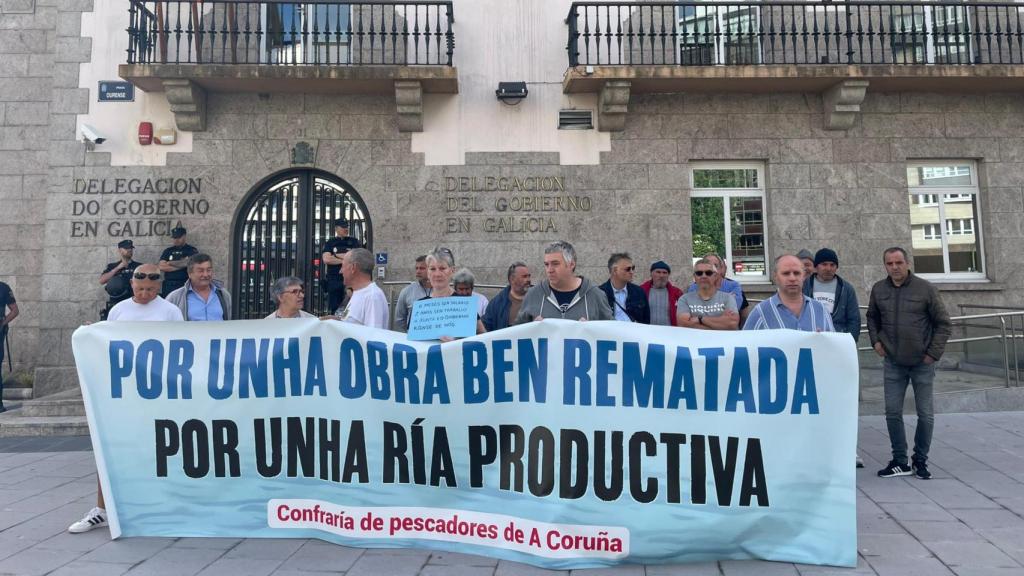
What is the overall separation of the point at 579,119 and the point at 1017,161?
7.44 metres

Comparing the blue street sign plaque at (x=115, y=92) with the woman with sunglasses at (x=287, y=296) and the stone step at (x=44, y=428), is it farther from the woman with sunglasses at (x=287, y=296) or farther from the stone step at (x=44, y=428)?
the woman with sunglasses at (x=287, y=296)

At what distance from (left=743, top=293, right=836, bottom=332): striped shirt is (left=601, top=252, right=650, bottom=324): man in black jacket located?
5.27 feet

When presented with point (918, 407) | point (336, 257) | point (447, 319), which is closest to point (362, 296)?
point (447, 319)

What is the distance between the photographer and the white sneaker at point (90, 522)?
4.08 meters

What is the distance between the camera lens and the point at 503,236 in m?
9.88

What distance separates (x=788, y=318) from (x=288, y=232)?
26.7 feet

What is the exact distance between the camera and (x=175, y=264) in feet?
30.1

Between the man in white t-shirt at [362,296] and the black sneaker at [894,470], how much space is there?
14.3 feet

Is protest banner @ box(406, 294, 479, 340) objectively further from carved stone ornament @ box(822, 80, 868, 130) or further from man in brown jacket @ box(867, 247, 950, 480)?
carved stone ornament @ box(822, 80, 868, 130)

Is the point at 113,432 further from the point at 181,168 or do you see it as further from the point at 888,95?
the point at 888,95

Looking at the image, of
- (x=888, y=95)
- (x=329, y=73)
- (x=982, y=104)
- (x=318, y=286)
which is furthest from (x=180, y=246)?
(x=982, y=104)

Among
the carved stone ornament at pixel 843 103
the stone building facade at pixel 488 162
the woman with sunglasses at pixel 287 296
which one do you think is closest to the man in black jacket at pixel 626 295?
the woman with sunglasses at pixel 287 296

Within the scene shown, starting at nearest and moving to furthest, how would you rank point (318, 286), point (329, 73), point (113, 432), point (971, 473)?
1. point (113, 432)
2. point (971, 473)
3. point (329, 73)
4. point (318, 286)

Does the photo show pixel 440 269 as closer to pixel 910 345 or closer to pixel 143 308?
pixel 143 308
